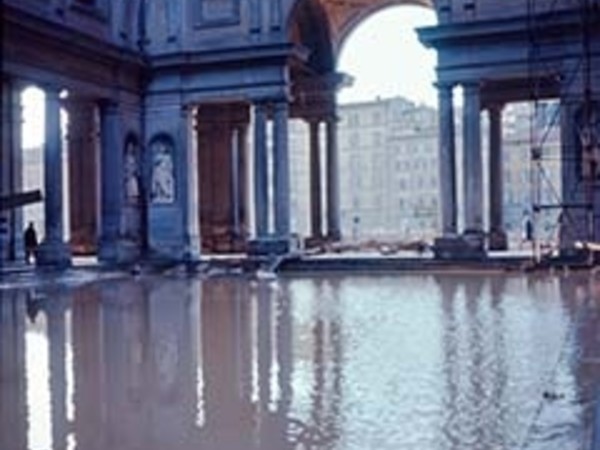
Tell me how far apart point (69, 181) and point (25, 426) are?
1206 inches

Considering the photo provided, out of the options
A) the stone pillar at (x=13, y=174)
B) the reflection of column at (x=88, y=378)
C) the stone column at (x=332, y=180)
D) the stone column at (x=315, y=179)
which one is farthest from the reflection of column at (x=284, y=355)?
the stone column at (x=315, y=179)

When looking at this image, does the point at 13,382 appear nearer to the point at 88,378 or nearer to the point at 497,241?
the point at 88,378

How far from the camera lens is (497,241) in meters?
35.3

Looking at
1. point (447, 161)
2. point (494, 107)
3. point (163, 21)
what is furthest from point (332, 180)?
point (447, 161)

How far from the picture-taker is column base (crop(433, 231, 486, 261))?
2948cm

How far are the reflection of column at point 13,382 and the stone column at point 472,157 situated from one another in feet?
54.5

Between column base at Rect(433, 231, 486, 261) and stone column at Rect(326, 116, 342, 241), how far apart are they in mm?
10920

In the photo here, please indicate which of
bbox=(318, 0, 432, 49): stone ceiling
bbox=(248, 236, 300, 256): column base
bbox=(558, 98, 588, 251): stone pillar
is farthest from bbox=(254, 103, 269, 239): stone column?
bbox=(558, 98, 588, 251): stone pillar

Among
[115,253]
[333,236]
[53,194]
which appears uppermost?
[53,194]

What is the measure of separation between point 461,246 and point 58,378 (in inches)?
840

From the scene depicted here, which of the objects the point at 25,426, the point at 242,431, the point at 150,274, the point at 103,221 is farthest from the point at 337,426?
the point at 103,221

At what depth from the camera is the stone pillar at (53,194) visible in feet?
92.8

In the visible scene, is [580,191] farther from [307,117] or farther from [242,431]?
[242,431]

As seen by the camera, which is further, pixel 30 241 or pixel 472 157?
pixel 30 241
